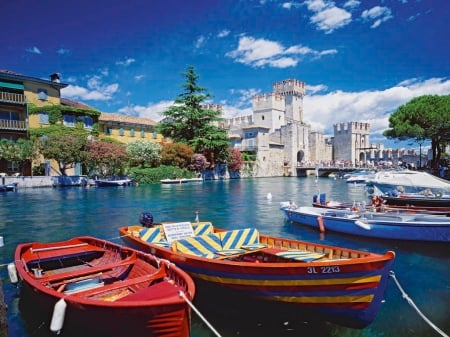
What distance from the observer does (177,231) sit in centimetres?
993

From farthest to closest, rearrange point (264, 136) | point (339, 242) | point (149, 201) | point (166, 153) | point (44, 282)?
1. point (264, 136)
2. point (166, 153)
3. point (149, 201)
4. point (339, 242)
5. point (44, 282)

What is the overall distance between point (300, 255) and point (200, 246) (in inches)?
96.9

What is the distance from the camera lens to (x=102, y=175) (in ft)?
149

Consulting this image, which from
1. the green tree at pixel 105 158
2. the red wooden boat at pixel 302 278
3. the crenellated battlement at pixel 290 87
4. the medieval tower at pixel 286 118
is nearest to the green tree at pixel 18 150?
the green tree at pixel 105 158

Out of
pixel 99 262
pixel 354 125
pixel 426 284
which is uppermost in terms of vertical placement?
pixel 354 125

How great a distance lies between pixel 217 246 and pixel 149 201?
18.8 meters

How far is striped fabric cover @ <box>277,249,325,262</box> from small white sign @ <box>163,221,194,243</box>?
3168mm

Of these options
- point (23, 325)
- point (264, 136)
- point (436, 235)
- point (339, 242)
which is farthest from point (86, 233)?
point (264, 136)

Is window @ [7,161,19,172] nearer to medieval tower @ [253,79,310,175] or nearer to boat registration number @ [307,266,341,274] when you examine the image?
boat registration number @ [307,266,341,274]

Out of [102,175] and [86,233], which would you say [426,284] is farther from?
[102,175]

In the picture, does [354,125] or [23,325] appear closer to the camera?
[23,325]

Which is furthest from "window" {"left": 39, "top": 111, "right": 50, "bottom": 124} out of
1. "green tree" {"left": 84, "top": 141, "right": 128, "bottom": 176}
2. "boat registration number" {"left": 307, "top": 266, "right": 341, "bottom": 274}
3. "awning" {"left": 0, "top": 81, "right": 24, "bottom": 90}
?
"boat registration number" {"left": 307, "top": 266, "right": 341, "bottom": 274}

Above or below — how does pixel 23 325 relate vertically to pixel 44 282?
below

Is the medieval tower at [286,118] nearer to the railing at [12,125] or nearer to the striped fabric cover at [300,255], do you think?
the railing at [12,125]
